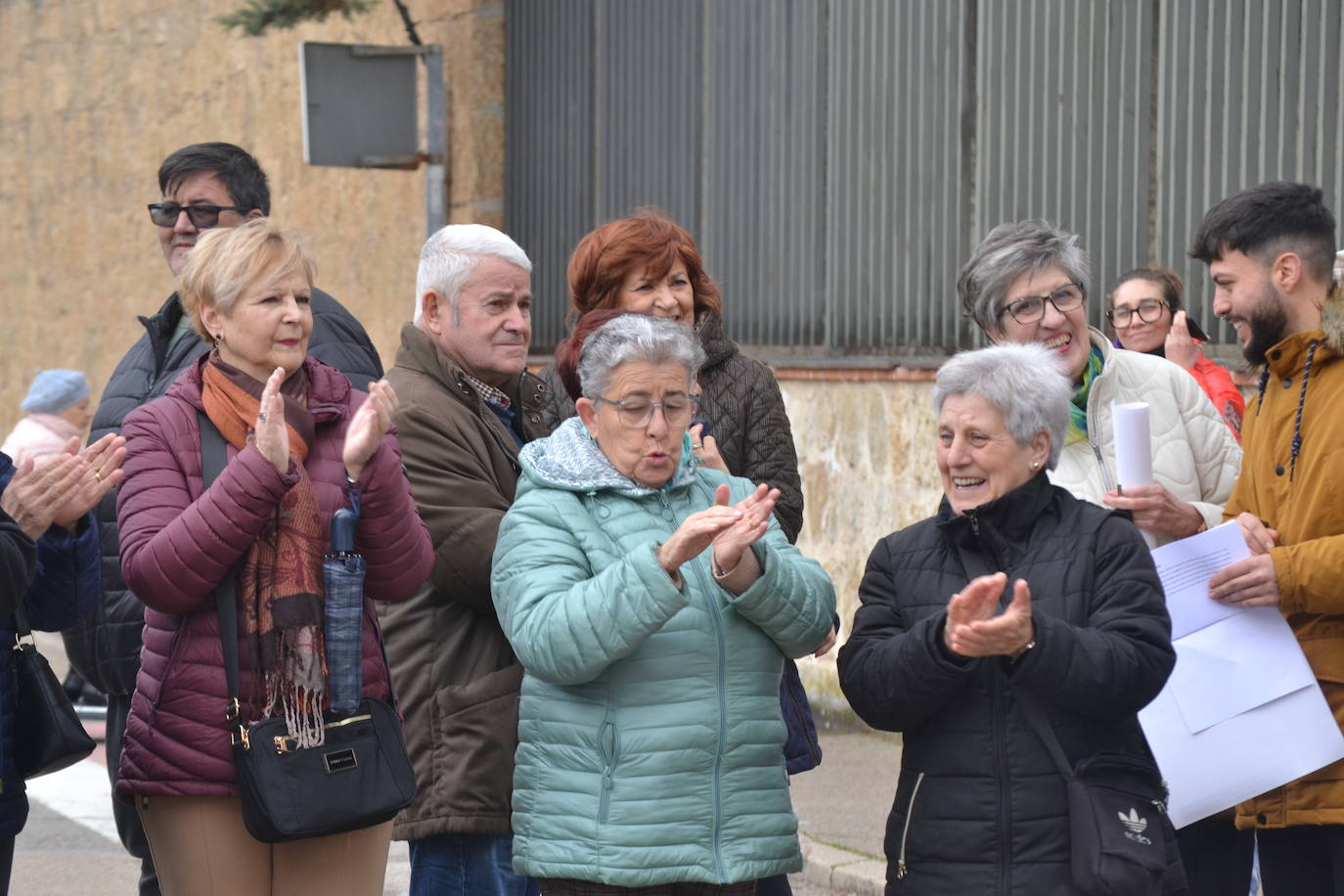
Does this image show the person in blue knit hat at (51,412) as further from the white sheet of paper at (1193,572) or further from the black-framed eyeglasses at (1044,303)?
the white sheet of paper at (1193,572)

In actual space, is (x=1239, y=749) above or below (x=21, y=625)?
below

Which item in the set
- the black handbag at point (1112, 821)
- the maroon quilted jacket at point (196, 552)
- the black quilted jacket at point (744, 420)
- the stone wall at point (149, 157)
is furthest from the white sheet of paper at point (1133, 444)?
the stone wall at point (149, 157)

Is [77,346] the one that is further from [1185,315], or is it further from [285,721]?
[285,721]

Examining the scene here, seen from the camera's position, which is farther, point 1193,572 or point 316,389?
point 1193,572

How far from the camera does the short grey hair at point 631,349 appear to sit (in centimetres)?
368

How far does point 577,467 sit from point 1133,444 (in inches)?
47.9

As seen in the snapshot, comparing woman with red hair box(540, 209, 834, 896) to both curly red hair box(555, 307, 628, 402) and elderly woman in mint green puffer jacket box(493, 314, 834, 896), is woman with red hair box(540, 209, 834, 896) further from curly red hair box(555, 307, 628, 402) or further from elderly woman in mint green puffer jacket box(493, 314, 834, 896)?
elderly woman in mint green puffer jacket box(493, 314, 834, 896)


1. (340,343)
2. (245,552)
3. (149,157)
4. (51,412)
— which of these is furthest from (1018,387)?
(149,157)

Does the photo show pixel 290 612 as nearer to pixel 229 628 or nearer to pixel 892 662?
pixel 229 628

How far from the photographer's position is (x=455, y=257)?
420 centimetres

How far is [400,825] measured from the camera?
3914 millimetres

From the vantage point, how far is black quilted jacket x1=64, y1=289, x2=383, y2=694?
A: 4473 mm

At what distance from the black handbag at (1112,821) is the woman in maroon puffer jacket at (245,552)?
137cm

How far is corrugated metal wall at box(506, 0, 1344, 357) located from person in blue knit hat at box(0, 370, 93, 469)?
292cm
